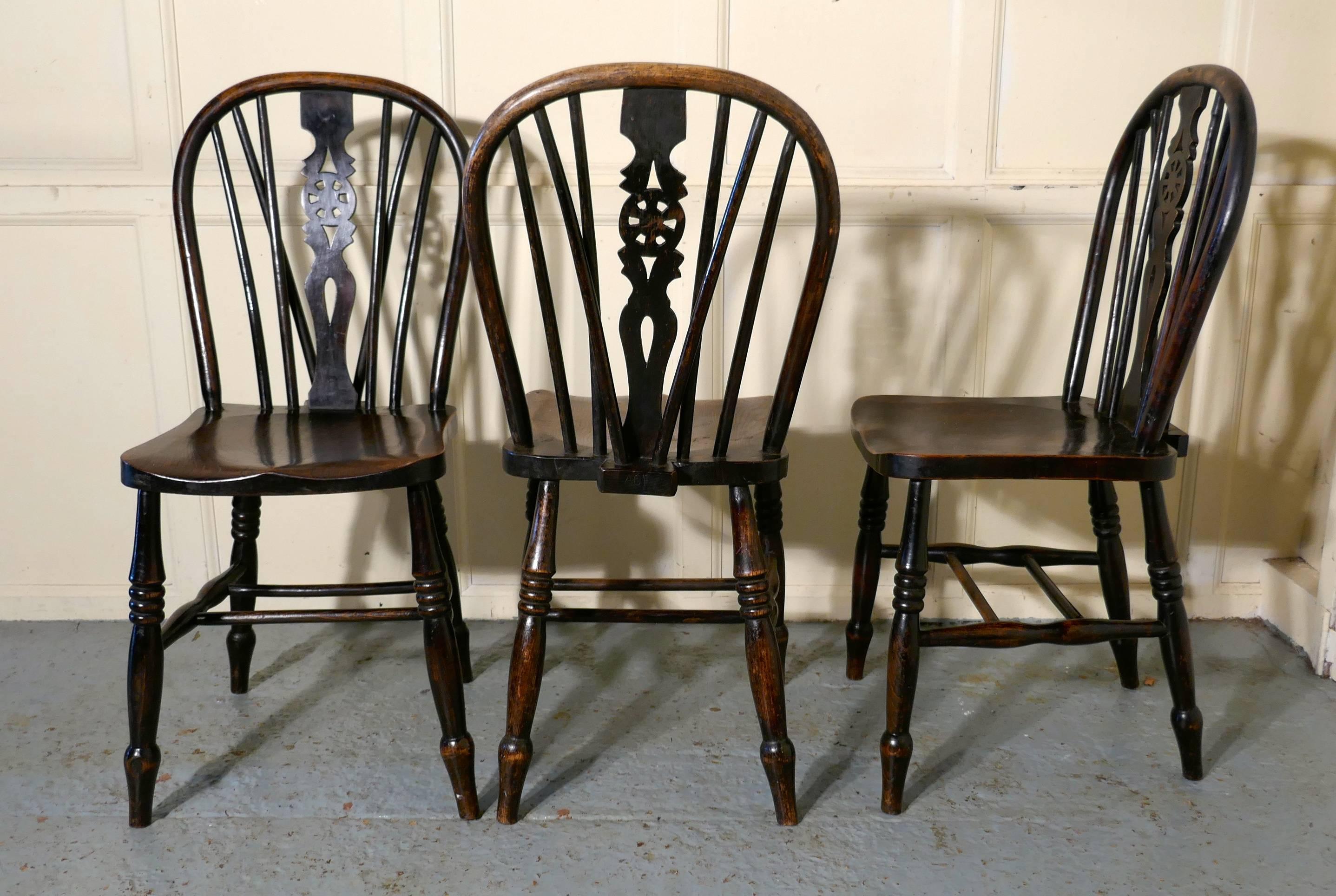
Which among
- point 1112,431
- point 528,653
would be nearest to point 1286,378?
point 1112,431

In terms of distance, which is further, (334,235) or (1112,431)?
(334,235)

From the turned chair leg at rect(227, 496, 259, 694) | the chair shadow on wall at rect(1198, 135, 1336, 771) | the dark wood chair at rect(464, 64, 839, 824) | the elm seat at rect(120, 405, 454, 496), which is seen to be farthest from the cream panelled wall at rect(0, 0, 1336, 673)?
the dark wood chair at rect(464, 64, 839, 824)

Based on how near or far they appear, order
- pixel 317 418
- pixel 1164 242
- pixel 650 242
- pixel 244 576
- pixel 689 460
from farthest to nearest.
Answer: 1. pixel 244 576
2. pixel 317 418
3. pixel 1164 242
4. pixel 689 460
5. pixel 650 242

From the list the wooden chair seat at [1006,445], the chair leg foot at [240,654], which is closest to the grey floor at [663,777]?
the chair leg foot at [240,654]

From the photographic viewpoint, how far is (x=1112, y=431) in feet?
5.13

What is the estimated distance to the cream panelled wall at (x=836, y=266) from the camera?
192 centimetres

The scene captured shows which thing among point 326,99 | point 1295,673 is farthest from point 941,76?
point 1295,673

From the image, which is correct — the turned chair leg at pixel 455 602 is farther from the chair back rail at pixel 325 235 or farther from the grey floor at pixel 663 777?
the chair back rail at pixel 325 235

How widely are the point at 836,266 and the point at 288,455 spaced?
111 centimetres

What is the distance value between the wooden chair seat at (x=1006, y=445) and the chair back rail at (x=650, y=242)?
7.8 inches

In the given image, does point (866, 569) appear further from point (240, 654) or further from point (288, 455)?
point (240, 654)

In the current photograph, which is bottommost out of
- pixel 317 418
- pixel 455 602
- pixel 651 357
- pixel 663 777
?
pixel 663 777

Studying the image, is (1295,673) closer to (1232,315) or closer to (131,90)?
(1232,315)

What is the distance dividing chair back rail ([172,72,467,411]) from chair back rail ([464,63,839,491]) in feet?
1.50
